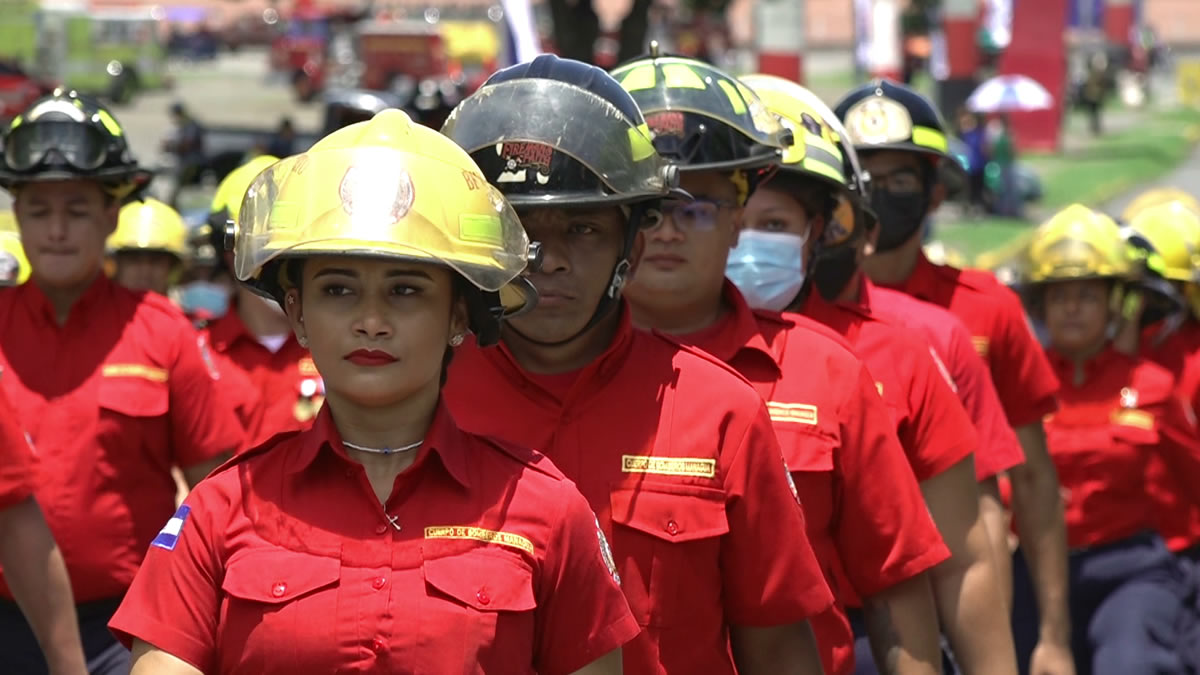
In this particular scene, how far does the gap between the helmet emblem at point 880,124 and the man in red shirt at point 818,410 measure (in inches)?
96.8

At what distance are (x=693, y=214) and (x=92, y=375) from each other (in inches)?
99.7

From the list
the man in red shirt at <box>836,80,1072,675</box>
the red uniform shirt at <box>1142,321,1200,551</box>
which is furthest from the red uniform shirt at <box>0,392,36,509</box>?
the red uniform shirt at <box>1142,321,1200,551</box>

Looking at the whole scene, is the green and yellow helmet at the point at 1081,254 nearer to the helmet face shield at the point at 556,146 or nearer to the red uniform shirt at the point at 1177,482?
the red uniform shirt at the point at 1177,482

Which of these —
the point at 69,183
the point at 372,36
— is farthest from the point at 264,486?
the point at 372,36

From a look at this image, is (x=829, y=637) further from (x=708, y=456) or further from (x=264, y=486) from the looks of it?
(x=264, y=486)

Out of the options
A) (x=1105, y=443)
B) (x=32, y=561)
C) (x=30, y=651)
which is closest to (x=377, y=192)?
(x=32, y=561)

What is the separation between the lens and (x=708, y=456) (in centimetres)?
393

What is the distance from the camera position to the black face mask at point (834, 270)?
592 centimetres

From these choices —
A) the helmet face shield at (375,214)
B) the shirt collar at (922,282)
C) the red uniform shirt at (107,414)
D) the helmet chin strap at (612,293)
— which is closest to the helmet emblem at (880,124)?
the shirt collar at (922,282)

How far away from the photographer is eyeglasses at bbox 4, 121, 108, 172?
640cm

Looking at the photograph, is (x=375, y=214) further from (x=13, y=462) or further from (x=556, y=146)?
(x=13, y=462)

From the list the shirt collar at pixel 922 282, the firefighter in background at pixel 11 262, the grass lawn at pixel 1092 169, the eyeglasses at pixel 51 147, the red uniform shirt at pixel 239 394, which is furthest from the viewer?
the grass lawn at pixel 1092 169

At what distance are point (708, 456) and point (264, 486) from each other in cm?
94

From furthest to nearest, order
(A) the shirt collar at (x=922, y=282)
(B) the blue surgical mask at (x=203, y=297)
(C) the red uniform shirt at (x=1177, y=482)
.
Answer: (B) the blue surgical mask at (x=203, y=297) → (C) the red uniform shirt at (x=1177, y=482) → (A) the shirt collar at (x=922, y=282)
